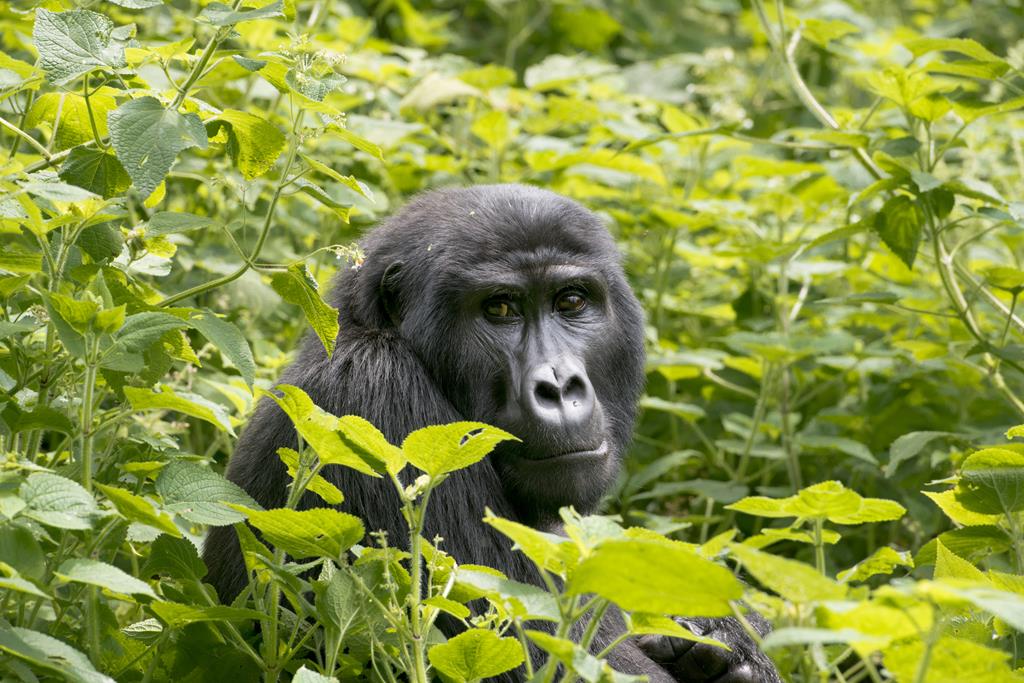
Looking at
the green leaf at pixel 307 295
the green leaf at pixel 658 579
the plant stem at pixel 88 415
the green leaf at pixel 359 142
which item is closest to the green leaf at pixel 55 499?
the plant stem at pixel 88 415

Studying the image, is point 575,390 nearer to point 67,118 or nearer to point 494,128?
point 67,118

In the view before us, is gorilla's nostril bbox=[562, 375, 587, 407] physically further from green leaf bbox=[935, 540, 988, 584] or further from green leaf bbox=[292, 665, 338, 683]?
green leaf bbox=[292, 665, 338, 683]

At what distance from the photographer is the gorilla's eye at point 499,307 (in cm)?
367

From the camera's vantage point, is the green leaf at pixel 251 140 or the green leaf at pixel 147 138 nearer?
the green leaf at pixel 147 138

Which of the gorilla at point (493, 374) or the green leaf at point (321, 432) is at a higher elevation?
the green leaf at point (321, 432)

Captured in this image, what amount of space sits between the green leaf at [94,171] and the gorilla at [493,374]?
2.69ft

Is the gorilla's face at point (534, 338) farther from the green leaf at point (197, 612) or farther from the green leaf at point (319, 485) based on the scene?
the green leaf at point (197, 612)

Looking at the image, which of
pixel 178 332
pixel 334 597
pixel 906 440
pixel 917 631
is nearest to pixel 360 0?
pixel 906 440

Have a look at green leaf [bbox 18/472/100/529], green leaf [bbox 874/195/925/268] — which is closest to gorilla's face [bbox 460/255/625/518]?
green leaf [bbox 874/195/925/268]

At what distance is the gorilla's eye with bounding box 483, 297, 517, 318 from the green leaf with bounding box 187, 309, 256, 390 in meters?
1.26

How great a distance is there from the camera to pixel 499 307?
3684mm

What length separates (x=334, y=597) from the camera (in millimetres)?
2301

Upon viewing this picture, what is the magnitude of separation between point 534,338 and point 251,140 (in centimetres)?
113

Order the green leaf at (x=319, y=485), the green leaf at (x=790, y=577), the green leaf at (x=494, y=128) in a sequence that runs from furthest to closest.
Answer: the green leaf at (x=494, y=128)
the green leaf at (x=319, y=485)
the green leaf at (x=790, y=577)
